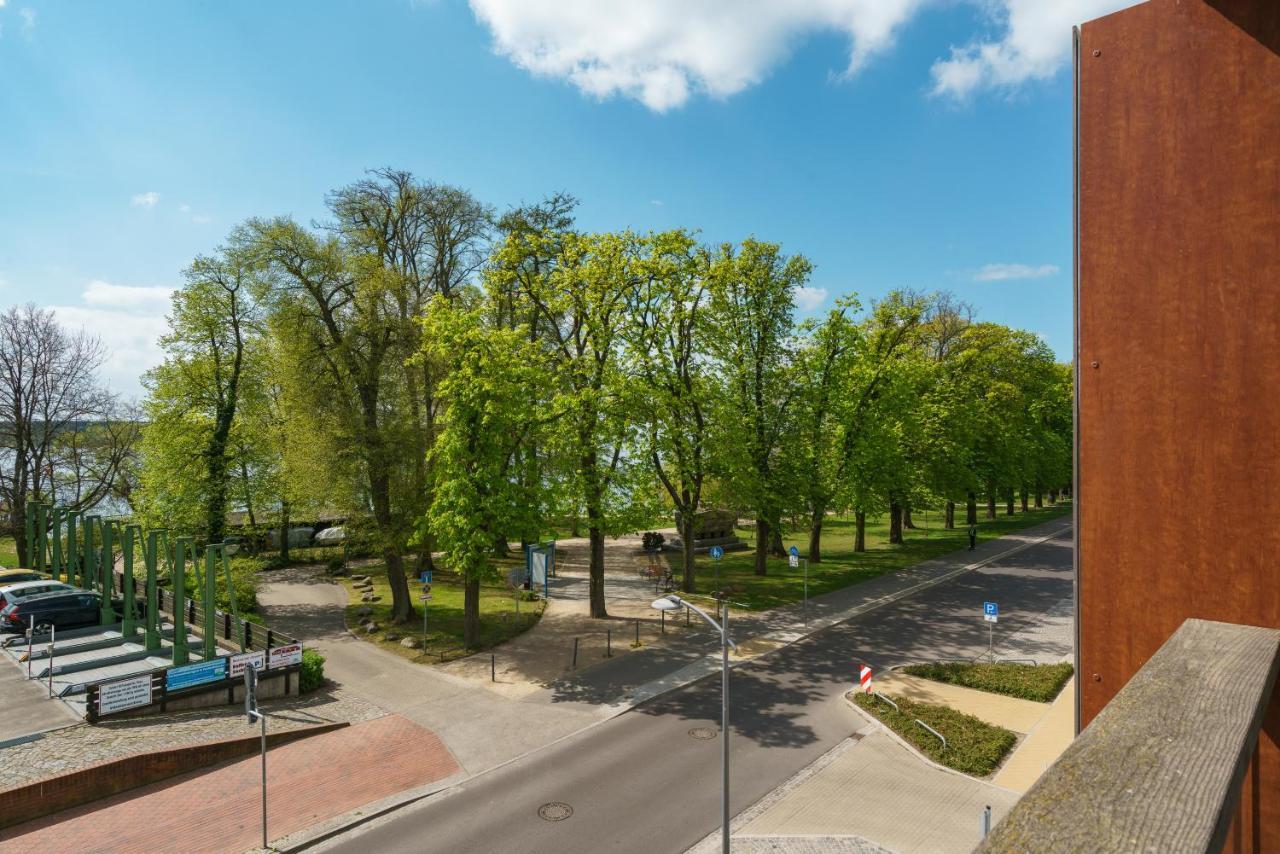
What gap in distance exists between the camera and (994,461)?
42.7 meters

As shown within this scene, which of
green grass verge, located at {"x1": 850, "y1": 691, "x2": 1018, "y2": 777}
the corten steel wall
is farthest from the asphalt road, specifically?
the corten steel wall

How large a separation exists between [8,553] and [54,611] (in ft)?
81.2

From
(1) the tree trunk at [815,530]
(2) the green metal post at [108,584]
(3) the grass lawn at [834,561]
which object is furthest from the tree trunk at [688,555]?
(2) the green metal post at [108,584]

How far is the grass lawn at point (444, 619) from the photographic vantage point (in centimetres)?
2283

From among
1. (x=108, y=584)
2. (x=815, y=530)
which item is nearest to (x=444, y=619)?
(x=108, y=584)

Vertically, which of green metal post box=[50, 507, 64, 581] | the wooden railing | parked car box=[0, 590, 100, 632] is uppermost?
the wooden railing

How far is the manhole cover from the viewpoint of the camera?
41.4 feet

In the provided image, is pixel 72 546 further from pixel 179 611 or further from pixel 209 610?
pixel 209 610

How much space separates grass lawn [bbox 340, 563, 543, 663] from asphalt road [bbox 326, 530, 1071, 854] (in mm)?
8136

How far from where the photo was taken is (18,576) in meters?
27.9

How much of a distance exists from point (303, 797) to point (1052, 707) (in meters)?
17.4

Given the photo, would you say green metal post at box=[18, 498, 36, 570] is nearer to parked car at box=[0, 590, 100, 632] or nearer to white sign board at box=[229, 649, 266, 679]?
parked car at box=[0, 590, 100, 632]

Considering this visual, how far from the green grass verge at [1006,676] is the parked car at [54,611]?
26494mm

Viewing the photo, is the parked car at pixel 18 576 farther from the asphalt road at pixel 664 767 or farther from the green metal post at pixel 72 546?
the asphalt road at pixel 664 767
